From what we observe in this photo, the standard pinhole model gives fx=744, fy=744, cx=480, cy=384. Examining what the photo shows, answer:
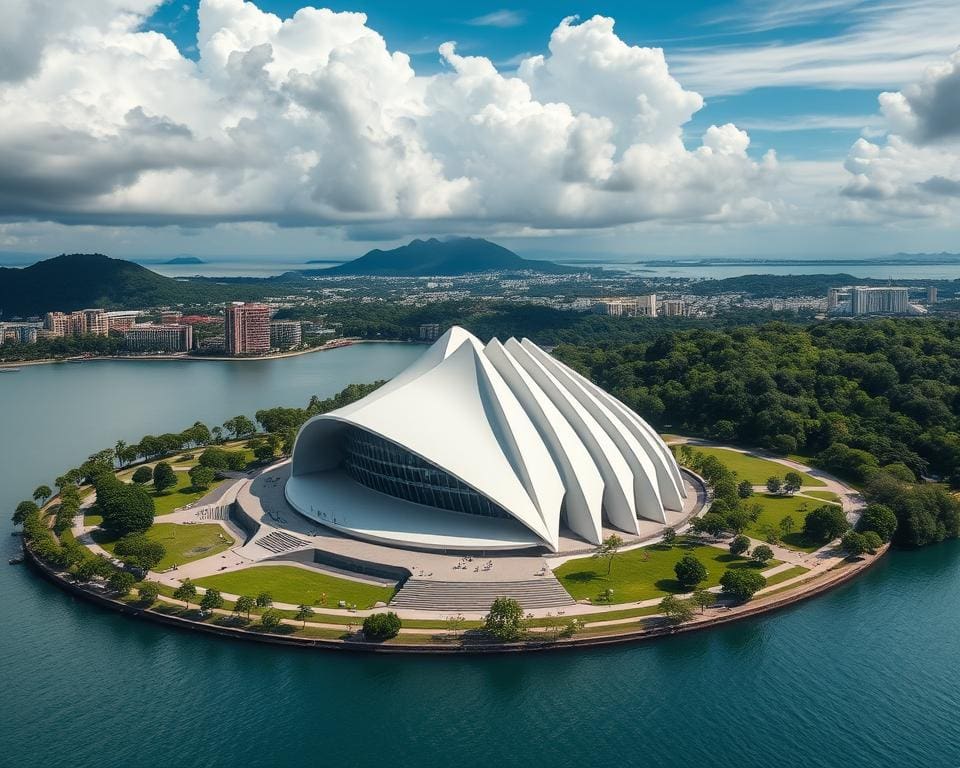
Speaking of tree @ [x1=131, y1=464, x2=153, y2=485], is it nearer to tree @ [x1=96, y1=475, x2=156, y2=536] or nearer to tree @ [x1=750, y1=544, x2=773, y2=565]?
tree @ [x1=96, y1=475, x2=156, y2=536]

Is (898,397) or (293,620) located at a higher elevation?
(898,397)

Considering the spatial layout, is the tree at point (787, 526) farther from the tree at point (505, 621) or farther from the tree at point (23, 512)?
the tree at point (23, 512)

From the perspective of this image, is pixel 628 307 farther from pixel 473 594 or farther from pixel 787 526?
pixel 473 594

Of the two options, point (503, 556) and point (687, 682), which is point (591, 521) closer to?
point (503, 556)

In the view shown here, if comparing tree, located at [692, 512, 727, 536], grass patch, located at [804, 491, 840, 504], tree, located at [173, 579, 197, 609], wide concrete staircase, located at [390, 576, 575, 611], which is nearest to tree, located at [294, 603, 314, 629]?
wide concrete staircase, located at [390, 576, 575, 611]

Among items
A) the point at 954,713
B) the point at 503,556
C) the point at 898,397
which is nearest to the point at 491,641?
the point at 503,556

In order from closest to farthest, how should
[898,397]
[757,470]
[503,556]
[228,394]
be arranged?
[503,556], [757,470], [898,397], [228,394]

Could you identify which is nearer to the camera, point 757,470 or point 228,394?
point 757,470
